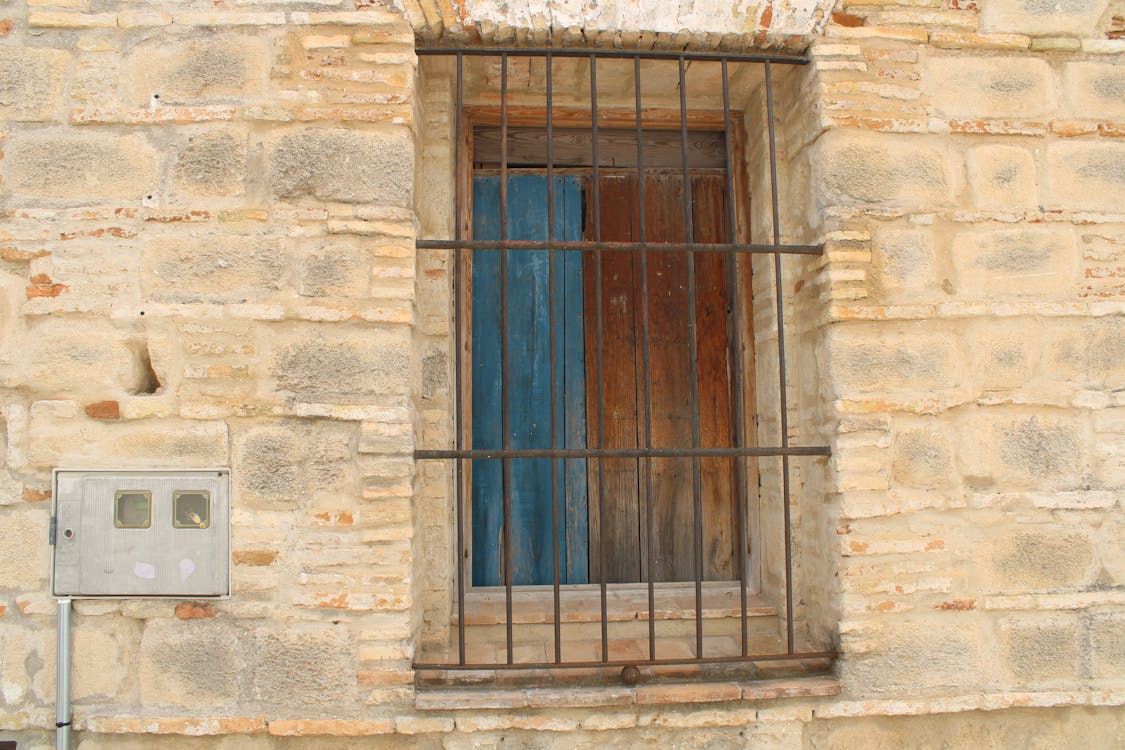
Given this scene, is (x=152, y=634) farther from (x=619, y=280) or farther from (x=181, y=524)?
(x=619, y=280)

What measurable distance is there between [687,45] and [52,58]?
2.07 meters

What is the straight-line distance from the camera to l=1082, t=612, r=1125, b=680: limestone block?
235 cm

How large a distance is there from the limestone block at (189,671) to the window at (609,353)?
85cm

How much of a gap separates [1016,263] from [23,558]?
329 cm

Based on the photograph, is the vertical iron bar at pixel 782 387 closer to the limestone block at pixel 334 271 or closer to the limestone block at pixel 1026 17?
the limestone block at pixel 1026 17

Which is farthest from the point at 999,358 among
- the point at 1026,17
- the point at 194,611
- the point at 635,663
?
the point at 194,611

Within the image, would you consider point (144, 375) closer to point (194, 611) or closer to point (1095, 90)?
point (194, 611)

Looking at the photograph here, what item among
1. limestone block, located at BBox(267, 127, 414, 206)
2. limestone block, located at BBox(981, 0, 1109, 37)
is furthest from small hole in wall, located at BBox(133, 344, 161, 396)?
limestone block, located at BBox(981, 0, 1109, 37)

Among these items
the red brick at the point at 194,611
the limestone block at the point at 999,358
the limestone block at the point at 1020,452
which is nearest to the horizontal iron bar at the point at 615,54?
the limestone block at the point at 999,358

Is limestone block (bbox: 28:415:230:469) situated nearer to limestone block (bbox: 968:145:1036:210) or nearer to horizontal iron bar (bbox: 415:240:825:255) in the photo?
horizontal iron bar (bbox: 415:240:825:255)

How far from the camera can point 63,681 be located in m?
2.13

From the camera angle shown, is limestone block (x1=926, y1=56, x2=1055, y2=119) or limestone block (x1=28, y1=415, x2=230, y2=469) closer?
limestone block (x1=28, y1=415, x2=230, y2=469)

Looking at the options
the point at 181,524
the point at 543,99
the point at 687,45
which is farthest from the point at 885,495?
the point at 181,524

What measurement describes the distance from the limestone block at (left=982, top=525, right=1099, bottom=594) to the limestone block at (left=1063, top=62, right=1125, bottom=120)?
Answer: 4.67 ft
